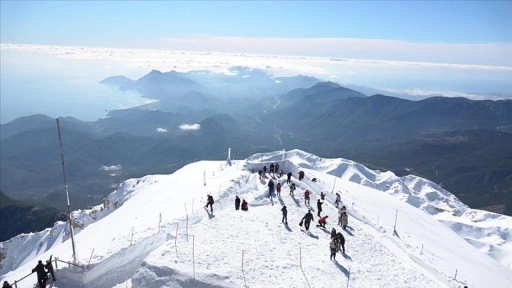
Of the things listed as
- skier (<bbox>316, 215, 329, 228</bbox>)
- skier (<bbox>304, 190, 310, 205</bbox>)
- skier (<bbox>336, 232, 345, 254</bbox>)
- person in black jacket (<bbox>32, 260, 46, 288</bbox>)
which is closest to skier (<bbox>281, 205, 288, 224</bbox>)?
skier (<bbox>316, 215, 329, 228</bbox>)

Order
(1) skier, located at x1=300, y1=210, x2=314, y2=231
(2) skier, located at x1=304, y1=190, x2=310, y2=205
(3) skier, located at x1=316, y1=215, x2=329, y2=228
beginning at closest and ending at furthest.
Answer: (1) skier, located at x1=300, y1=210, x2=314, y2=231 → (3) skier, located at x1=316, y1=215, x2=329, y2=228 → (2) skier, located at x1=304, y1=190, x2=310, y2=205

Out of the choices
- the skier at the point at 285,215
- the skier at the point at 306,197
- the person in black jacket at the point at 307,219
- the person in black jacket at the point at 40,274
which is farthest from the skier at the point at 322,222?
the person in black jacket at the point at 40,274

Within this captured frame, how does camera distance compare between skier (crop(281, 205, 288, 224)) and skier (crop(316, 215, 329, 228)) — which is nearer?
skier (crop(281, 205, 288, 224))

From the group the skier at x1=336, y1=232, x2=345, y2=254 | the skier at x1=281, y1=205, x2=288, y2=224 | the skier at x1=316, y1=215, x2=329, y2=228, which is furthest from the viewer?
the skier at x1=316, y1=215, x2=329, y2=228

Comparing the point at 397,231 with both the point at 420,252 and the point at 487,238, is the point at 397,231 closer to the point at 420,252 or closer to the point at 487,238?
the point at 420,252

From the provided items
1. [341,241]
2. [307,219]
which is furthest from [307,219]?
[341,241]

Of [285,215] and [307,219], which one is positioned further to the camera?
[285,215]

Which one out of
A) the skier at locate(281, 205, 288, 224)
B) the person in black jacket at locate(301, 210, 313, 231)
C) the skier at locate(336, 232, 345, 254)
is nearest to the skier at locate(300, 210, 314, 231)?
the person in black jacket at locate(301, 210, 313, 231)

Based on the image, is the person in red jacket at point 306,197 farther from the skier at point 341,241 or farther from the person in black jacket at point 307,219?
the skier at point 341,241

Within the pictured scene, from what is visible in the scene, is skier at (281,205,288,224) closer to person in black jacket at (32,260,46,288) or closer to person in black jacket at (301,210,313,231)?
person in black jacket at (301,210,313,231)

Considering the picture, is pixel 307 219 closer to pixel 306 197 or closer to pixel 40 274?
pixel 306 197

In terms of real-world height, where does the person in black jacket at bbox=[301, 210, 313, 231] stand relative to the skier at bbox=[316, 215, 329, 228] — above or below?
above

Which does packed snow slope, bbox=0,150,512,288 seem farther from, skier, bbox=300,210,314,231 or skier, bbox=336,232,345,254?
skier, bbox=336,232,345,254

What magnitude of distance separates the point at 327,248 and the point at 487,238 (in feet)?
387
